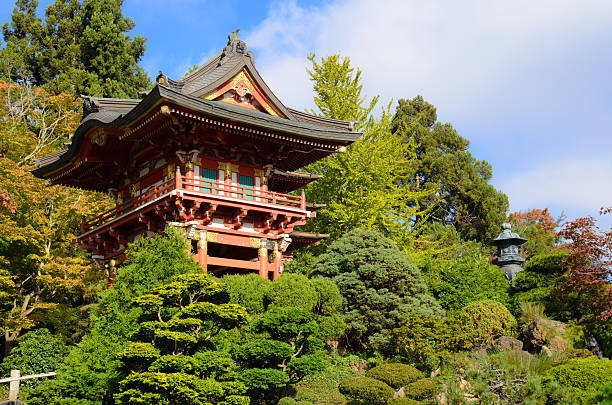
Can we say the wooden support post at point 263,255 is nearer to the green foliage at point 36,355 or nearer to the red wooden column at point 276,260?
the red wooden column at point 276,260

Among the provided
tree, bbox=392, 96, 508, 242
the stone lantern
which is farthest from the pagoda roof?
tree, bbox=392, 96, 508, 242

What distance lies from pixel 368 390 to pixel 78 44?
37.4 m

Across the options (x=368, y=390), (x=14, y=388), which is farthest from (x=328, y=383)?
(x=14, y=388)

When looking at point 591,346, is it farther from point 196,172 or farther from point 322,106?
point 322,106

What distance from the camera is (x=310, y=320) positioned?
14.2m

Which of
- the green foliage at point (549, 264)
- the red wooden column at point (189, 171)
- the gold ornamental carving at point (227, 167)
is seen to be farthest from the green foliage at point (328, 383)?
the green foliage at point (549, 264)

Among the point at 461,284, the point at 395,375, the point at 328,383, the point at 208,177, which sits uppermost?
the point at 208,177

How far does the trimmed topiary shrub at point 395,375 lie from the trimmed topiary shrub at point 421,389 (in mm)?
357

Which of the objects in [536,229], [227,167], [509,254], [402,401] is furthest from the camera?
[536,229]

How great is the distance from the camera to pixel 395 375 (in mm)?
14531

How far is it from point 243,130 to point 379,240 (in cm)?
603

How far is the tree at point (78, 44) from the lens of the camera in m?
→ 41.5

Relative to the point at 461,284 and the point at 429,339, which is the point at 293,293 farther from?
the point at 461,284

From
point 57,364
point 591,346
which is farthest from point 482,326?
point 57,364
